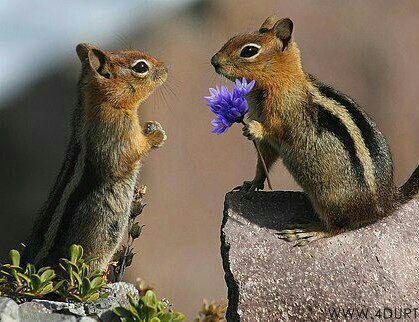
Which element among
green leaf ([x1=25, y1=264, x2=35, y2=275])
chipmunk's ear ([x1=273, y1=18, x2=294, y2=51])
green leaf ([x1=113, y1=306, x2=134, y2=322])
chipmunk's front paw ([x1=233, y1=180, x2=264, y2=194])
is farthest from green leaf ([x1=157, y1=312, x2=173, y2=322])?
chipmunk's ear ([x1=273, y1=18, x2=294, y2=51])

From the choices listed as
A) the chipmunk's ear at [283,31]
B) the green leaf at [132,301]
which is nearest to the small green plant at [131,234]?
the green leaf at [132,301]

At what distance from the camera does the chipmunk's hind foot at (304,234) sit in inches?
119

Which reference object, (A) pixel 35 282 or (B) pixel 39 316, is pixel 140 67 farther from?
(B) pixel 39 316

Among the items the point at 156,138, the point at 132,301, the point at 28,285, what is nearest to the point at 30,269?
the point at 28,285

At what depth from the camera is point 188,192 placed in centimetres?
475

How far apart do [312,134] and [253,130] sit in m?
0.23

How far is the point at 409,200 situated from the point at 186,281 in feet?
5.82

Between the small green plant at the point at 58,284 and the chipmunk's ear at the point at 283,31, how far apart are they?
1.12 metres

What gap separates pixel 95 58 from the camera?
323 cm

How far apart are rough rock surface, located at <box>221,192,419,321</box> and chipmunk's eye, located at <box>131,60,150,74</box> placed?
0.64 meters

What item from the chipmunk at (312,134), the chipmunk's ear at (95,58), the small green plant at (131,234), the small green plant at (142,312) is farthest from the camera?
the small green plant at (131,234)

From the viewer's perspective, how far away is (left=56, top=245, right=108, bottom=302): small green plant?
2852 millimetres

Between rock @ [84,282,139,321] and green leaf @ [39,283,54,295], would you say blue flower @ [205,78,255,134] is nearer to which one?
rock @ [84,282,139,321]

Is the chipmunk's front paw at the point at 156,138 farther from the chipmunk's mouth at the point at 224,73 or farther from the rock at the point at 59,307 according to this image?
the rock at the point at 59,307
